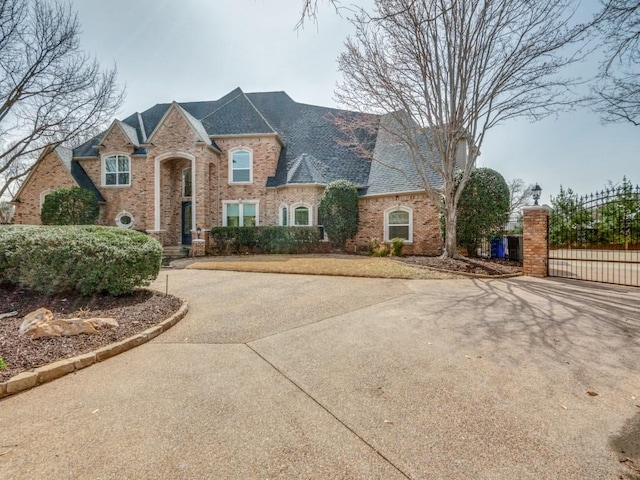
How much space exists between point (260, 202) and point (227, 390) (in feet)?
49.9

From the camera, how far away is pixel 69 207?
16.0 metres

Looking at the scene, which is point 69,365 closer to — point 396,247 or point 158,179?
point 396,247

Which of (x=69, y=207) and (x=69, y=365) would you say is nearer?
(x=69, y=365)

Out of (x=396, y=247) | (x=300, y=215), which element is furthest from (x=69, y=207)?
(x=396, y=247)

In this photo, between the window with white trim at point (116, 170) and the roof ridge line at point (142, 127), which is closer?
the window with white trim at point (116, 170)

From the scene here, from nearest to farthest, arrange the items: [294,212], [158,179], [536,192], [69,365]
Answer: [69,365]
[536,192]
[158,179]
[294,212]

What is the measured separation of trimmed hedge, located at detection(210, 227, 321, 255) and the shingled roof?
304 centimetres

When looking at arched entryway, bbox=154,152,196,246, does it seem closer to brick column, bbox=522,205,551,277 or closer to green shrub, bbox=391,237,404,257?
green shrub, bbox=391,237,404,257

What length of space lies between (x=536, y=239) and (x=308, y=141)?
1416 cm

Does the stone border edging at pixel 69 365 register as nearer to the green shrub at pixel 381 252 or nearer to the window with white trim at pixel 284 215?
the green shrub at pixel 381 252

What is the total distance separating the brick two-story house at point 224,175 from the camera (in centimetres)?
1582

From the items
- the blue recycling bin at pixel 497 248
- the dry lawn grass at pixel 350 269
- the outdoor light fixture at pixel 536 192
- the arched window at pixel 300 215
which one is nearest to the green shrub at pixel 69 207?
the dry lawn grass at pixel 350 269

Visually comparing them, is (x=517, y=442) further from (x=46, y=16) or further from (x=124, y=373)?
(x=46, y=16)

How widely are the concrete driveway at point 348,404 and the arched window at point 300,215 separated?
11.7 meters
